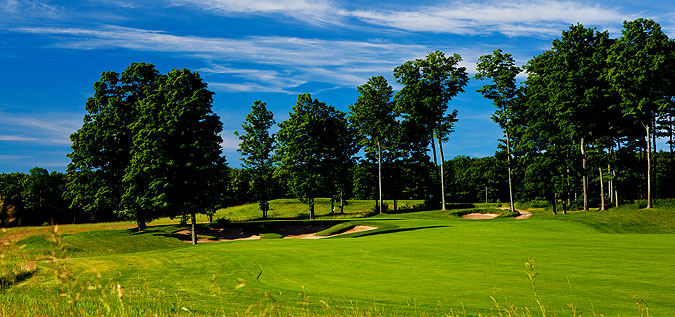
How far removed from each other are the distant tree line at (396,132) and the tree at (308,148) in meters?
0.17

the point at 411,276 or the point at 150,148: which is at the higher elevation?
the point at 150,148

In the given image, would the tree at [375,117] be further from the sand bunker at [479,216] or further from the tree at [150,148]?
the tree at [150,148]

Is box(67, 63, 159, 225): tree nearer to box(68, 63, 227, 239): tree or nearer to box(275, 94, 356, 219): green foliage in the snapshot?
box(68, 63, 227, 239): tree

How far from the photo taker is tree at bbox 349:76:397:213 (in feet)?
231

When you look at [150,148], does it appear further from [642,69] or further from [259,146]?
[642,69]

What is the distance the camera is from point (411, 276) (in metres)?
17.0

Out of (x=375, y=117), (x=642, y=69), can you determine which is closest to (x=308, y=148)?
(x=375, y=117)

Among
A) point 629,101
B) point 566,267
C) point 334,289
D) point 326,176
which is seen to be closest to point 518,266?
point 566,267

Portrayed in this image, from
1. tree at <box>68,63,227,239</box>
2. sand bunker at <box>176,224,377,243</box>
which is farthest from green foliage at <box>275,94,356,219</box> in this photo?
tree at <box>68,63,227,239</box>

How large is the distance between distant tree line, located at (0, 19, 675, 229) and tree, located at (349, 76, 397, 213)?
Answer: 0.18 meters

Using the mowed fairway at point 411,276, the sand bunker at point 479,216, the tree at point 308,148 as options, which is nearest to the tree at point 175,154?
the mowed fairway at point 411,276

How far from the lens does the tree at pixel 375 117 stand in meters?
70.4

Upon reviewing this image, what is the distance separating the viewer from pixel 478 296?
13.0 m

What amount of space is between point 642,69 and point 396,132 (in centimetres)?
3377
